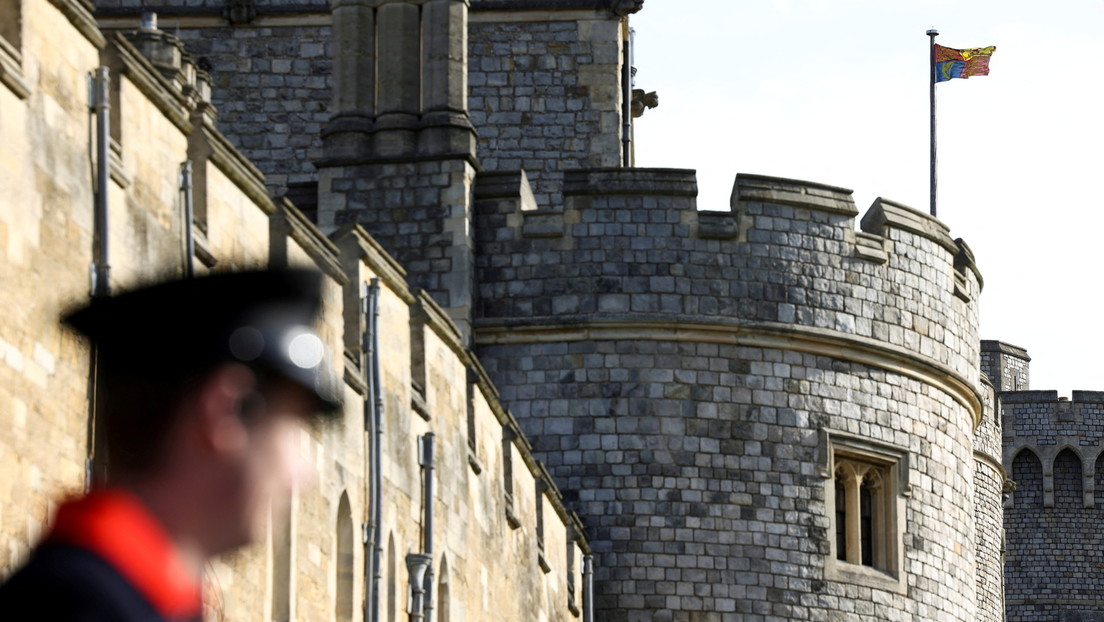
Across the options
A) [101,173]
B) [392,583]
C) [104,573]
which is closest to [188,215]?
[101,173]

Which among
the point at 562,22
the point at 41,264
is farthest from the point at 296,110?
the point at 41,264

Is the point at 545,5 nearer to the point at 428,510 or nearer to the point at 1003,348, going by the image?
the point at 428,510

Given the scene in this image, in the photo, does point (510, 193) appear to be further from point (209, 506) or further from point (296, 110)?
point (209, 506)

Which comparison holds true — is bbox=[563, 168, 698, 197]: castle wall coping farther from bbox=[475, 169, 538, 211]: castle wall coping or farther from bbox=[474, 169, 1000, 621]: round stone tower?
bbox=[475, 169, 538, 211]: castle wall coping

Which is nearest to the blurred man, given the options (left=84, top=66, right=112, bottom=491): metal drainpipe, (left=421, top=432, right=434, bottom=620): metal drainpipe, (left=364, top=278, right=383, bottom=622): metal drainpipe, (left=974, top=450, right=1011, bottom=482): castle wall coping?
(left=84, top=66, right=112, bottom=491): metal drainpipe

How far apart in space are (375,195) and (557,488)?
261 centimetres

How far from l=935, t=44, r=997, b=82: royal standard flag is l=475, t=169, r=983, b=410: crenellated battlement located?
51.4 ft

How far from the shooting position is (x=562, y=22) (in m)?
22.1

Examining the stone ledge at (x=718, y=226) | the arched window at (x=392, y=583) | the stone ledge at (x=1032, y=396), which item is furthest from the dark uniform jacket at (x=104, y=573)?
the stone ledge at (x=1032, y=396)

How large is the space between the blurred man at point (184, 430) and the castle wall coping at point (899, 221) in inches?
631

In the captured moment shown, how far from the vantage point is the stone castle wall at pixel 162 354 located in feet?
22.0

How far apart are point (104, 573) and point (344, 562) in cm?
838

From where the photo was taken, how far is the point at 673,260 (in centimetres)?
1728

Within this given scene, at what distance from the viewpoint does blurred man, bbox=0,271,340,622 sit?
80.4 inches
